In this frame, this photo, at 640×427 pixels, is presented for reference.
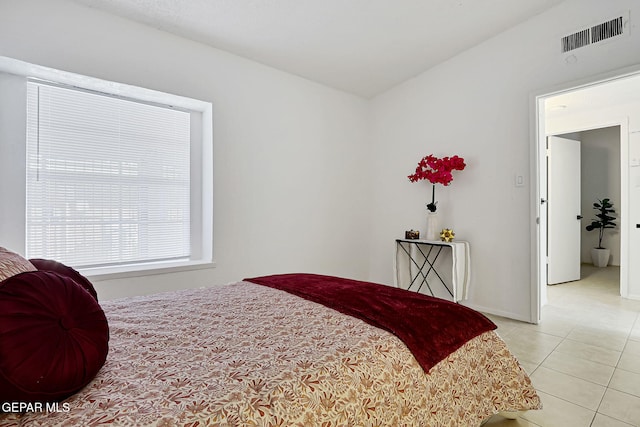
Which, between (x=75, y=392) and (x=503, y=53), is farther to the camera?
(x=503, y=53)

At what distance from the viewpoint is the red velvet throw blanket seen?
1.26 m

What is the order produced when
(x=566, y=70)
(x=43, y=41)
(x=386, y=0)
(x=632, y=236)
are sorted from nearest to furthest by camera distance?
(x=43, y=41) → (x=386, y=0) → (x=566, y=70) → (x=632, y=236)

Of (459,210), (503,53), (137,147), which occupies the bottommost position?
(459,210)

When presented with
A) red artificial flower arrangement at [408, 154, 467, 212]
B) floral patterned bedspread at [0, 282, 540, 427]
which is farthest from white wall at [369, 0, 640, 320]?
floral patterned bedspread at [0, 282, 540, 427]

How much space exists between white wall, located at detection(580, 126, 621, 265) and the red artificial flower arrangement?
4.39m

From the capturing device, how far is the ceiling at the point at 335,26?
251cm

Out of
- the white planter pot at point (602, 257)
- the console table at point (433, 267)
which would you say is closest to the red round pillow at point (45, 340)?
the console table at point (433, 267)

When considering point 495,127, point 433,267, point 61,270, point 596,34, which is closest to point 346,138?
point 495,127

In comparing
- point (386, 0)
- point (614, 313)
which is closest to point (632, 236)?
point (614, 313)

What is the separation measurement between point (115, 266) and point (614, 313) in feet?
15.1

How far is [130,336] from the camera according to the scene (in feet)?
4.00

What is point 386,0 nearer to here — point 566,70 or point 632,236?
point 566,70

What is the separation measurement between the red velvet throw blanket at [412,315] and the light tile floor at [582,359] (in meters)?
0.57

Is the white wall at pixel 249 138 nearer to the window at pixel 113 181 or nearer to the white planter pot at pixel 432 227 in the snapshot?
the window at pixel 113 181
